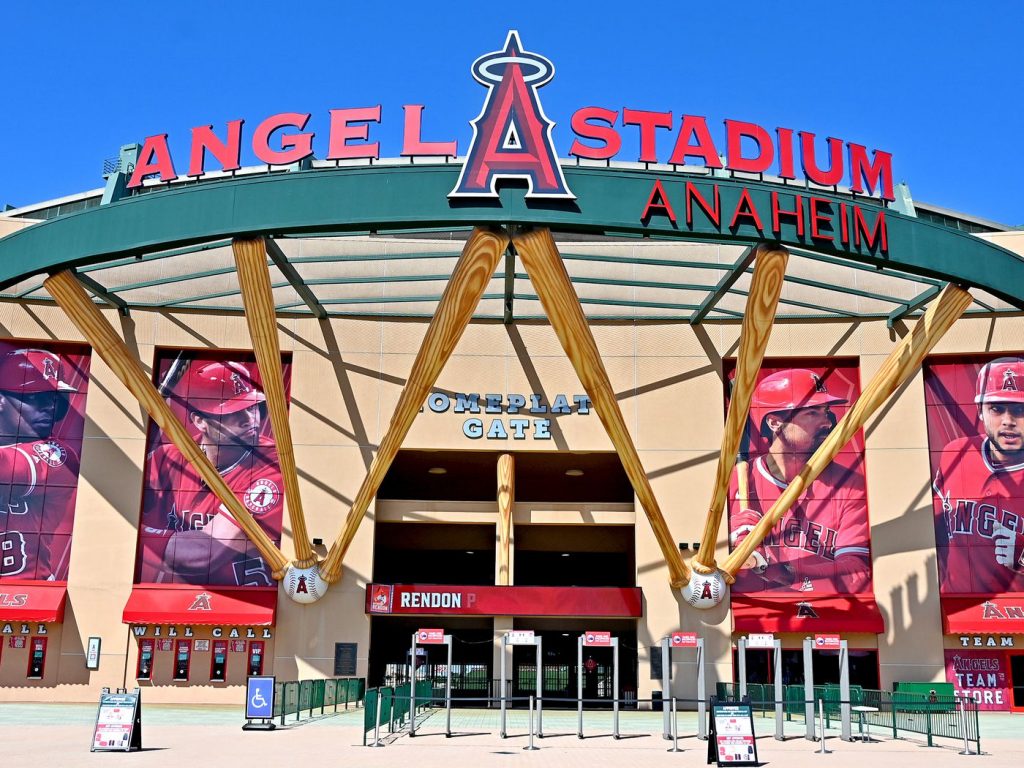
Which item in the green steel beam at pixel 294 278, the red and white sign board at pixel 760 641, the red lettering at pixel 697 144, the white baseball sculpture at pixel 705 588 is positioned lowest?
the red and white sign board at pixel 760 641

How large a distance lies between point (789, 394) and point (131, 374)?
85.1ft

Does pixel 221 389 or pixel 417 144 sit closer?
pixel 417 144

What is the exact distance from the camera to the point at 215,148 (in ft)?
112

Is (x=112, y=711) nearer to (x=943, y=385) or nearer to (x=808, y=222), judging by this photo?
(x=808, y=222)

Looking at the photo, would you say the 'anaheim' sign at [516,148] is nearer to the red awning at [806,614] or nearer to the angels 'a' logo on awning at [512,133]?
the angels 'a' logo on awning at [512,133]

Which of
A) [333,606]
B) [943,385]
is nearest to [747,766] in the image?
[333,606]

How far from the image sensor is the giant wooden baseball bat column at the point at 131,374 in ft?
115

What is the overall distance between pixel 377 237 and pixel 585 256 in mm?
9854

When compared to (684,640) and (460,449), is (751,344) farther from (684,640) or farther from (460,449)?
(460,449)

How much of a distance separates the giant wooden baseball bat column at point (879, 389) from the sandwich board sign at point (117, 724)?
23634 millimetres

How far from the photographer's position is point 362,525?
143 feet

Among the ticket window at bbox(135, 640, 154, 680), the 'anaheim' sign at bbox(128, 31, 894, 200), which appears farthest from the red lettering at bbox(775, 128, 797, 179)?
the ticket window at bbox(135, 640, 154, 680)

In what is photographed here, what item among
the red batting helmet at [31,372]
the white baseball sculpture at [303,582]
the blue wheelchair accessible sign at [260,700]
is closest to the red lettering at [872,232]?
the blue wheelchair accessible sign at [260,700]

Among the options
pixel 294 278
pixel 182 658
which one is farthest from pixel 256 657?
pixel 294 278
